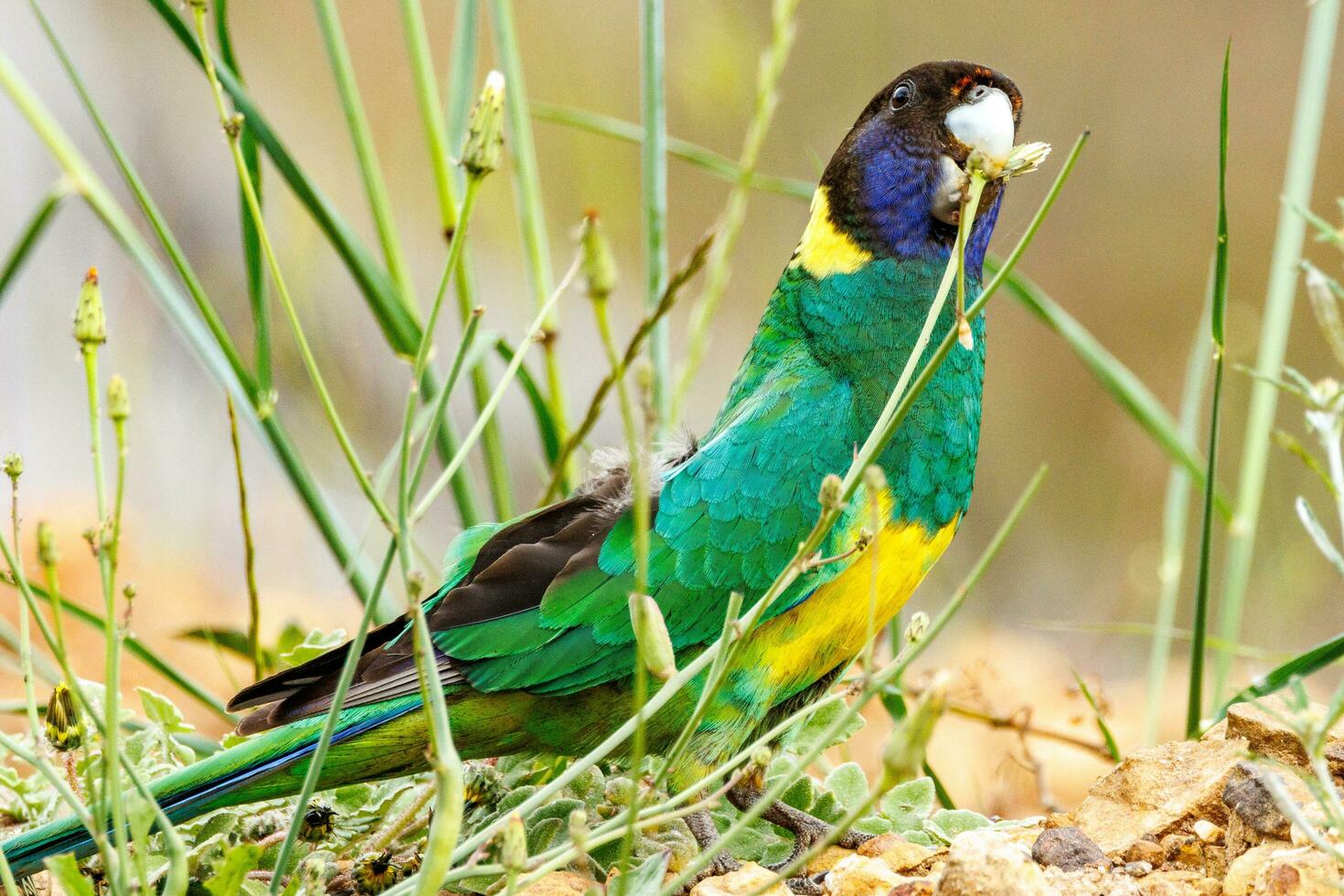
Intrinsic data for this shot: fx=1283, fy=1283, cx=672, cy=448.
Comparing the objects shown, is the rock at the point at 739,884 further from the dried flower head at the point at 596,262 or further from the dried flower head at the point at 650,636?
the dried flower head at the point at 596,262

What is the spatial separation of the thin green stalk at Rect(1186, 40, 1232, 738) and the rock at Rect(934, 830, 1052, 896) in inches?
19.6

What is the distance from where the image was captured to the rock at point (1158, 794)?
4.24 ft

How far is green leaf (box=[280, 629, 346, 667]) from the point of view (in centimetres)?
165

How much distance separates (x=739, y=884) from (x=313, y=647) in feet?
2.23

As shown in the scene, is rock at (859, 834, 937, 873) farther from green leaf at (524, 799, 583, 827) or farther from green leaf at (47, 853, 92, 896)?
green leaf at (47, 853, 92, 896)

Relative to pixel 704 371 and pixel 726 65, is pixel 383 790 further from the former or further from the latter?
pixel 704 371

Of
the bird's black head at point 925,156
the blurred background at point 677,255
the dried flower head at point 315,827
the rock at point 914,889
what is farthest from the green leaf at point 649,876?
the blurred background at point 677,255

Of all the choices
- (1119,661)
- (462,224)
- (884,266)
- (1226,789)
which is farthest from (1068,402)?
(462,224)

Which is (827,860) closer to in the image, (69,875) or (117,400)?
(69,875)

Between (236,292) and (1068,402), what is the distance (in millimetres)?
2685

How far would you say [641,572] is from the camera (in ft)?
2.65

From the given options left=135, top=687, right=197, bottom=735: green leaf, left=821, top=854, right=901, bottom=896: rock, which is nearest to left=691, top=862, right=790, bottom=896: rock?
left=821, top=854, right=901, bottom=896: rock

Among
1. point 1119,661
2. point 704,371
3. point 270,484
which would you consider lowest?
point 1119,661

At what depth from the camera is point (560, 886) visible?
1.28 m
